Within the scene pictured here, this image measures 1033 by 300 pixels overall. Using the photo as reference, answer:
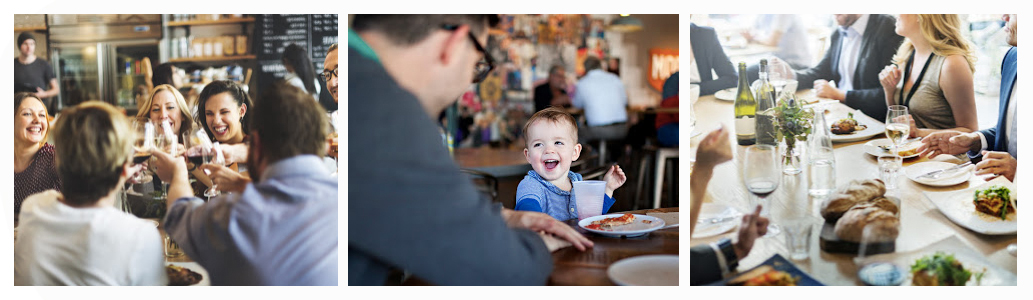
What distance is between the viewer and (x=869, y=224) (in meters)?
2.34

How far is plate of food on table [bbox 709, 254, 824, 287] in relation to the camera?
2.31m

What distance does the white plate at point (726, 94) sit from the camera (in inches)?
99.7

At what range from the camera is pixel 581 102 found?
7586mm

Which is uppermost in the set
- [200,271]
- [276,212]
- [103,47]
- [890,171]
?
[103,47]

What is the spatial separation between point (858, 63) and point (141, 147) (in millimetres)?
2405

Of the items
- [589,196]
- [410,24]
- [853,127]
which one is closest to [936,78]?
[853,127]

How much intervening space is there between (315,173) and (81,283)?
2.96 feet

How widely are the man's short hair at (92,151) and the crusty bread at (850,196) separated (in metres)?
2.30

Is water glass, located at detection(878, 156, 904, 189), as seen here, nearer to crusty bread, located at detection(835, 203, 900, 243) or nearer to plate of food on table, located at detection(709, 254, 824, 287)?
crusty bread, located at detection(835, 203, 900, 243)

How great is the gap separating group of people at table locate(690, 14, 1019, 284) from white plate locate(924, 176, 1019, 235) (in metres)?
0.08

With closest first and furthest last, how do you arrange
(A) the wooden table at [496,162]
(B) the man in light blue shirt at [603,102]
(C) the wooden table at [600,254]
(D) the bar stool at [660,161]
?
(C) the wooden table at [600,254], (A) the wooden table at [496,162], (D) the bar stool at [660,161], (B) the man in light blue shirt at [603,102]

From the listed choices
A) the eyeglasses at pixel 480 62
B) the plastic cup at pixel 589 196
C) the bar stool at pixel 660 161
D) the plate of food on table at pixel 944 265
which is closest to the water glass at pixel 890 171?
the plate of food on table at pixel 944 265

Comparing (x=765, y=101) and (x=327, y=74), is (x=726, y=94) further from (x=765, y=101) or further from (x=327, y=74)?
(x=327, y=74)

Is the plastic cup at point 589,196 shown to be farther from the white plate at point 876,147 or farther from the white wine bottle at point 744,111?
the white plate at point 876,147
